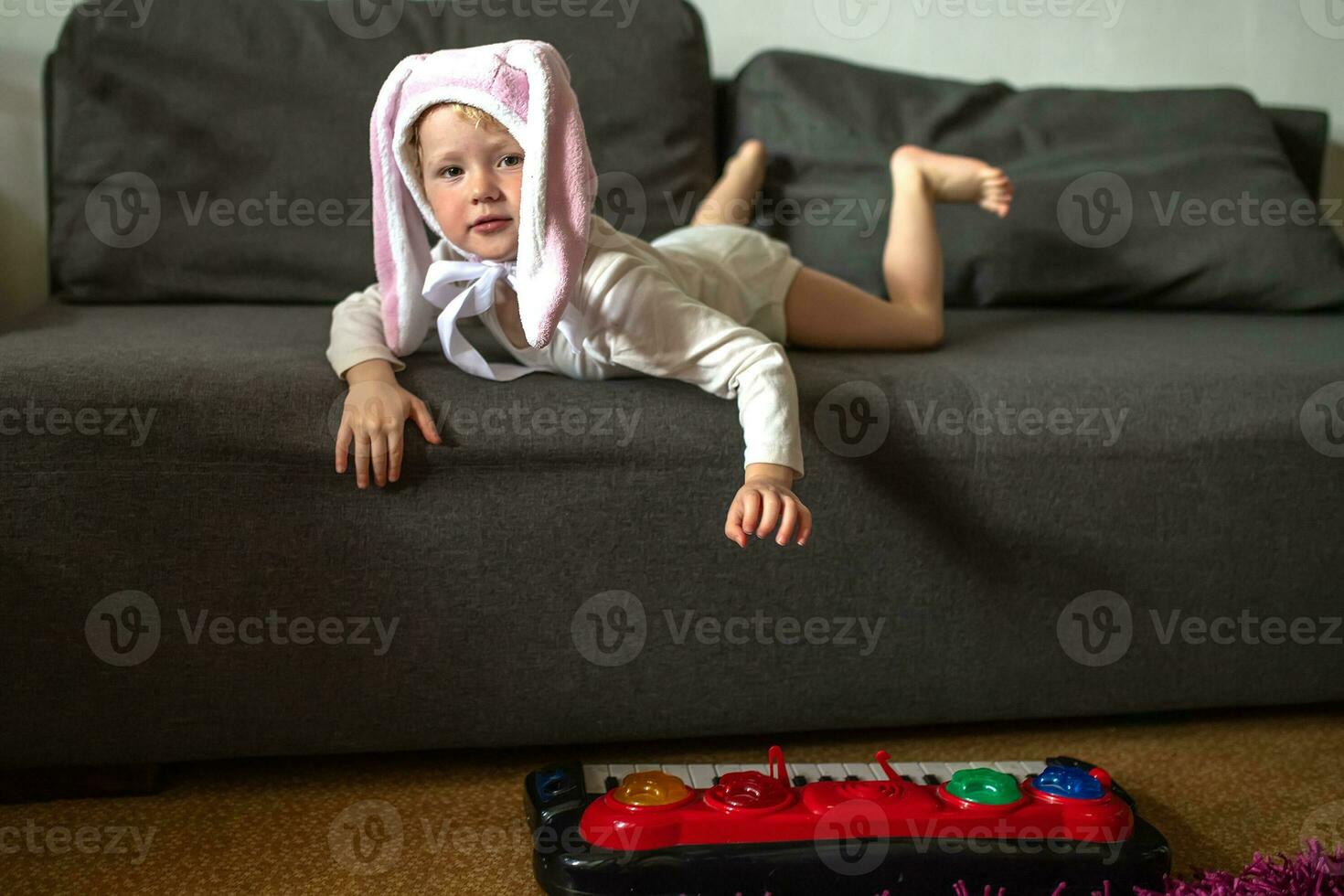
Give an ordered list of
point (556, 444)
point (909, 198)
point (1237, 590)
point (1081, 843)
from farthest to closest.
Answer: point (909, 198) → point (1237, 590) → point (556, 444) → point (1081, 843)

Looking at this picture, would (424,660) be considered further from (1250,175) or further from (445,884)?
(1250,175)

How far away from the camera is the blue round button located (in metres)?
0.94

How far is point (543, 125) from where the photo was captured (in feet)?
3.17

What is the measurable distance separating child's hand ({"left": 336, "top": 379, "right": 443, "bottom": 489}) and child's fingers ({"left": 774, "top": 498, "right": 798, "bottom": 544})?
12.1 inches

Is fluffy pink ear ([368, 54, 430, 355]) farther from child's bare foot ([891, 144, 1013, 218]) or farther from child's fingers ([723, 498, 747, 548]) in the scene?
child's bare foot ([891, 144, 1013, 218])

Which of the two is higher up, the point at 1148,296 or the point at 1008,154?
the point at 1008,154

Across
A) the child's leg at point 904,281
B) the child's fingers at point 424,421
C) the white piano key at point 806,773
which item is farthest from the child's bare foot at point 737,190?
the white piano key at point 806,773

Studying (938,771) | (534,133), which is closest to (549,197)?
(534,133)

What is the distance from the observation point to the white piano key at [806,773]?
997mm

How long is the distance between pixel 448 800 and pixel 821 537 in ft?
1.39

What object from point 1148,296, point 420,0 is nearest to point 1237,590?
point 1148,296

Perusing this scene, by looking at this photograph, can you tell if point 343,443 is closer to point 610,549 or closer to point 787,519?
point 610,549

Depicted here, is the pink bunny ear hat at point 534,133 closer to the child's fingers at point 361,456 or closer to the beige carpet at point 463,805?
the child's fingers at point 361,456

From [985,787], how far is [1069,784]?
71mm
